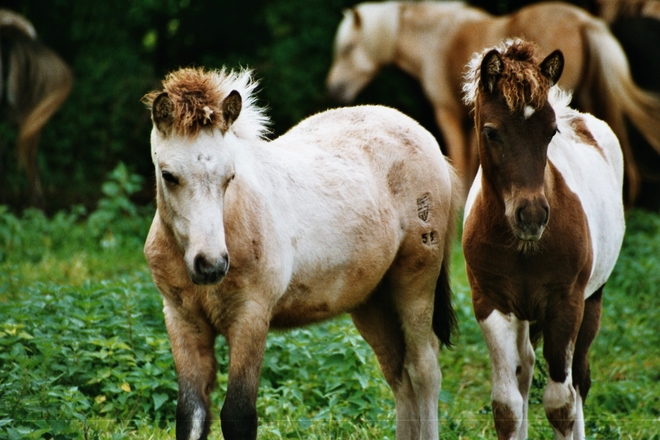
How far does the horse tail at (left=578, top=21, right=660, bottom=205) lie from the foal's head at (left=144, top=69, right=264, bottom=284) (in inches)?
239

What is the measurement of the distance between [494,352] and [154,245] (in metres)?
1.62

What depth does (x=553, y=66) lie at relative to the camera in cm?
388

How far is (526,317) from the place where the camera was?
4.04 meters

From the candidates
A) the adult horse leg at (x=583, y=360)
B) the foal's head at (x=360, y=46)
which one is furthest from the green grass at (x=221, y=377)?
the foal's head at (x=360, y=46)

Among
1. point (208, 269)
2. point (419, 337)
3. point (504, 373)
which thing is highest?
point (208, 269)

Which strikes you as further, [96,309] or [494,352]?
[96,309]

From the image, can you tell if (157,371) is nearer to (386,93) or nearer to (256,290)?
(256,290)

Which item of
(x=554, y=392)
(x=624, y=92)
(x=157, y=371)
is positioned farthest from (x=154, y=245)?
(x=624, y=92)

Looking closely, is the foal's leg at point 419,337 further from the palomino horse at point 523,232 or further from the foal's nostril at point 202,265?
the foal's nostril at point 202,265

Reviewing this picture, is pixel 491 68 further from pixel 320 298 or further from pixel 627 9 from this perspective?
pixel 627 9

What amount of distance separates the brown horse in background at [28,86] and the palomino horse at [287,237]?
561cm

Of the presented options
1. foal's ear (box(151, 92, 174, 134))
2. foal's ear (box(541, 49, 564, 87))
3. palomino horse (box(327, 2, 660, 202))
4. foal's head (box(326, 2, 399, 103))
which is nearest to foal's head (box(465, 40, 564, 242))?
foal's ear (box(541, 49, 564, 87))

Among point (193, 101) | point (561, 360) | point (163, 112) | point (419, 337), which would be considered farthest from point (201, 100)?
point (561, 360)

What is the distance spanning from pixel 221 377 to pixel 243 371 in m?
1.32
